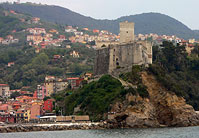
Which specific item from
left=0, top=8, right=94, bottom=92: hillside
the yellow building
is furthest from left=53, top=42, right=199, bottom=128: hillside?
left=0, top=8, right=94, bottom=92: hillside

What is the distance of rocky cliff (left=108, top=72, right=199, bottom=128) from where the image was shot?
200ft

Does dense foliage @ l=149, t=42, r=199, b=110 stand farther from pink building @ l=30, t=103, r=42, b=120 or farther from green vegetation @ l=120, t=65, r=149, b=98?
pink building @ l=30, t=103, r=42, b=120

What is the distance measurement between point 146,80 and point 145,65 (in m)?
3.13

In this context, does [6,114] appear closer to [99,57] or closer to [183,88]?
[99,57]

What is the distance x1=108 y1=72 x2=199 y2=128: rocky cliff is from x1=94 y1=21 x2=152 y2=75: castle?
156 inches

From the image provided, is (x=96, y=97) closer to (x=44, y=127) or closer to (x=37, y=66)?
(x=44, y=127)

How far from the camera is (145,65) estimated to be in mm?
69312

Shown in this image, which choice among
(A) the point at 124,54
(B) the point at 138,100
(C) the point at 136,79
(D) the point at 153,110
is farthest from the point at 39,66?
(B) the point at 138,100

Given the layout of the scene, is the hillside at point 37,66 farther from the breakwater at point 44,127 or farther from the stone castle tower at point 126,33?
the breakwater at point 44,127

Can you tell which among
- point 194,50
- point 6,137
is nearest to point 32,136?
point 6,137

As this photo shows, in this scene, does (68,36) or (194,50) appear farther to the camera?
(68,36)

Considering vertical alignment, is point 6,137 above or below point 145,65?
below

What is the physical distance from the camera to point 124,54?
7156 cm

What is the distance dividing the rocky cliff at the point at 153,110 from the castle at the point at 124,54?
397 cm
